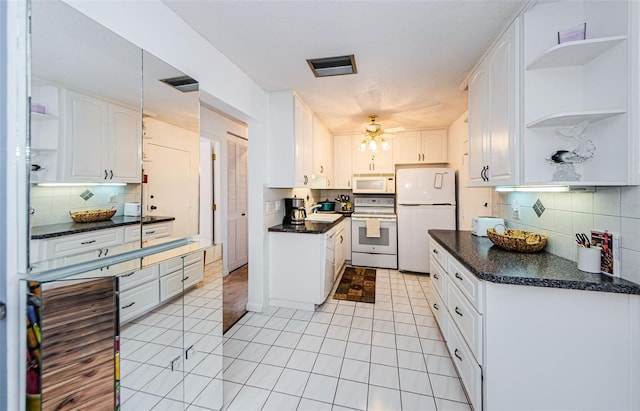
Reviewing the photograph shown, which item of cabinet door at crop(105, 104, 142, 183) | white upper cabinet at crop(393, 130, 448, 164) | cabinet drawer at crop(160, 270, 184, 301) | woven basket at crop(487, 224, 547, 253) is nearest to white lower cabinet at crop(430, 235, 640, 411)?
woven basket at crop(487, 224, 547, 253)

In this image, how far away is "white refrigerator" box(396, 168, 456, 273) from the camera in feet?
13.3

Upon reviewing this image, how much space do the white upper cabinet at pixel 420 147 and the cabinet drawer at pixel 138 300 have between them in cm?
412

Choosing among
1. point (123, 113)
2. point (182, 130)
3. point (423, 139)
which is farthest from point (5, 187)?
point (423, 139)

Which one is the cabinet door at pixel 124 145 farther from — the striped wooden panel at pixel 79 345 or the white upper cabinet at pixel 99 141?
the striped wooden panel at pixel 79 345

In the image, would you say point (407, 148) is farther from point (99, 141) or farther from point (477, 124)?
point (99, 141)

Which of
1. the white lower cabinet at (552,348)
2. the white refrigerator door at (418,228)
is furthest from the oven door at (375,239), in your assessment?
the white lower cabinet at (552,348)

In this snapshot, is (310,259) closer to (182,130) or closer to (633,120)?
(182,130)

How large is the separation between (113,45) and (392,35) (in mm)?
1629

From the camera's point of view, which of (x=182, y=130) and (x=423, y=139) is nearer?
(x=182, y=130)

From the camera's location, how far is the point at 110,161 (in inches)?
43.2

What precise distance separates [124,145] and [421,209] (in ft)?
12.9

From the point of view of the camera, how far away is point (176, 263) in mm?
1375

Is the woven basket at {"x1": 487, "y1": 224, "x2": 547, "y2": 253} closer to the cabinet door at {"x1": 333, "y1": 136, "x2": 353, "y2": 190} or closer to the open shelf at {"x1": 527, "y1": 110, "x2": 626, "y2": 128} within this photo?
the open shelf at {"x1": 527, "y1": 110, "x2": 626, "y2": 128}

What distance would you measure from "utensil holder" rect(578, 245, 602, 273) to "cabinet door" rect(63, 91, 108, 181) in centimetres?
238
